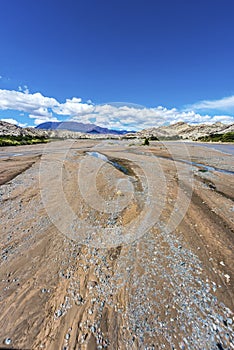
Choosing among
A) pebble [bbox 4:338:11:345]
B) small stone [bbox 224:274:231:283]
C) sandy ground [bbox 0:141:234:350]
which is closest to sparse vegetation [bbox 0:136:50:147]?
sandy ground [bbox 0:141:234:350]

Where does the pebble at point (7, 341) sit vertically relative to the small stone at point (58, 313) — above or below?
below

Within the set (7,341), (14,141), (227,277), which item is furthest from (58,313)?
(14,141)

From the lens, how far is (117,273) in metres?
5.30

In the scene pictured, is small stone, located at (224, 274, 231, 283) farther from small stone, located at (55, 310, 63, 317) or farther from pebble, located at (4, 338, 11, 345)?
pebble, located at (4, 338, 11, 345)

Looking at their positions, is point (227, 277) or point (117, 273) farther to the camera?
point (117, 273)

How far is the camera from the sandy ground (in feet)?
12.4

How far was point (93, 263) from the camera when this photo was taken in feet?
18.9

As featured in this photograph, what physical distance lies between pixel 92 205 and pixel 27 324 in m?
6.25

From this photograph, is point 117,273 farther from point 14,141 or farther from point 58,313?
point 14,141

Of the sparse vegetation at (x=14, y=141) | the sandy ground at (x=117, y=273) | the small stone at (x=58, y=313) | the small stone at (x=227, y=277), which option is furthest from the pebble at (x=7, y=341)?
the sparse vegetation at (x=14, y=141)

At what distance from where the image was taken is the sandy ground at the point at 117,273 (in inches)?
149

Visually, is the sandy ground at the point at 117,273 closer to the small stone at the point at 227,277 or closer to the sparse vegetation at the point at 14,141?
the small stone at the point at 227,277

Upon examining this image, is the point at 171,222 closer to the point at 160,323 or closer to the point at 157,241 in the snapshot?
the point at 157,241

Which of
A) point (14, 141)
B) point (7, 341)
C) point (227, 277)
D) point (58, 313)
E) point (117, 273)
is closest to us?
point (7, 341)
